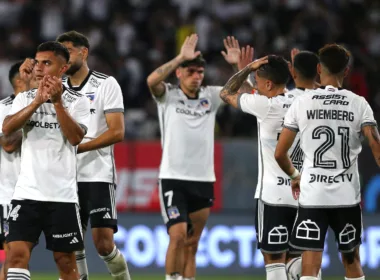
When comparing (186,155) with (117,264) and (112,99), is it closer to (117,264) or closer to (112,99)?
(112,99)

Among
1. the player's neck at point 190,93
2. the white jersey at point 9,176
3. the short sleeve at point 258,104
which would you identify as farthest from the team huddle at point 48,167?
the player's neck at point 190,93

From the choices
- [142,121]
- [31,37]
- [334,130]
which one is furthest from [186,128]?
[31,37]

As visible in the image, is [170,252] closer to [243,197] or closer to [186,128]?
[186,128]

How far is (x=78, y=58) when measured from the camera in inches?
375

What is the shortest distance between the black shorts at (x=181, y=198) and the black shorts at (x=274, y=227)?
159 cm

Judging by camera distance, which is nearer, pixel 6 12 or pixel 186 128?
pixel 186 128

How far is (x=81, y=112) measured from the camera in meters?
8.12

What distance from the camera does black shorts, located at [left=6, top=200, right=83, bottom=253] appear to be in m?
7.88

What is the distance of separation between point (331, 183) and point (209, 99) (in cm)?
306

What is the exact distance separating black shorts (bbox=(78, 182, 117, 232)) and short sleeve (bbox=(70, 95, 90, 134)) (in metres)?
1.56

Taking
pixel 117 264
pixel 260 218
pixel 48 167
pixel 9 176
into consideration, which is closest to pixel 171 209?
pixel 117 264

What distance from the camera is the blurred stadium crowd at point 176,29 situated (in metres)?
17.2

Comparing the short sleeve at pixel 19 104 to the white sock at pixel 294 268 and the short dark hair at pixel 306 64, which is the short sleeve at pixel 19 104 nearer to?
the short dark hair at pixel 306 64

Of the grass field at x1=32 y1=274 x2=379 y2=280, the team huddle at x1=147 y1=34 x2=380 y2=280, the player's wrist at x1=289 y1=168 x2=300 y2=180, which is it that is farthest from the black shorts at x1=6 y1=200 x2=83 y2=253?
the grass field at x1=32 y1=274 x2=379 y2=280
